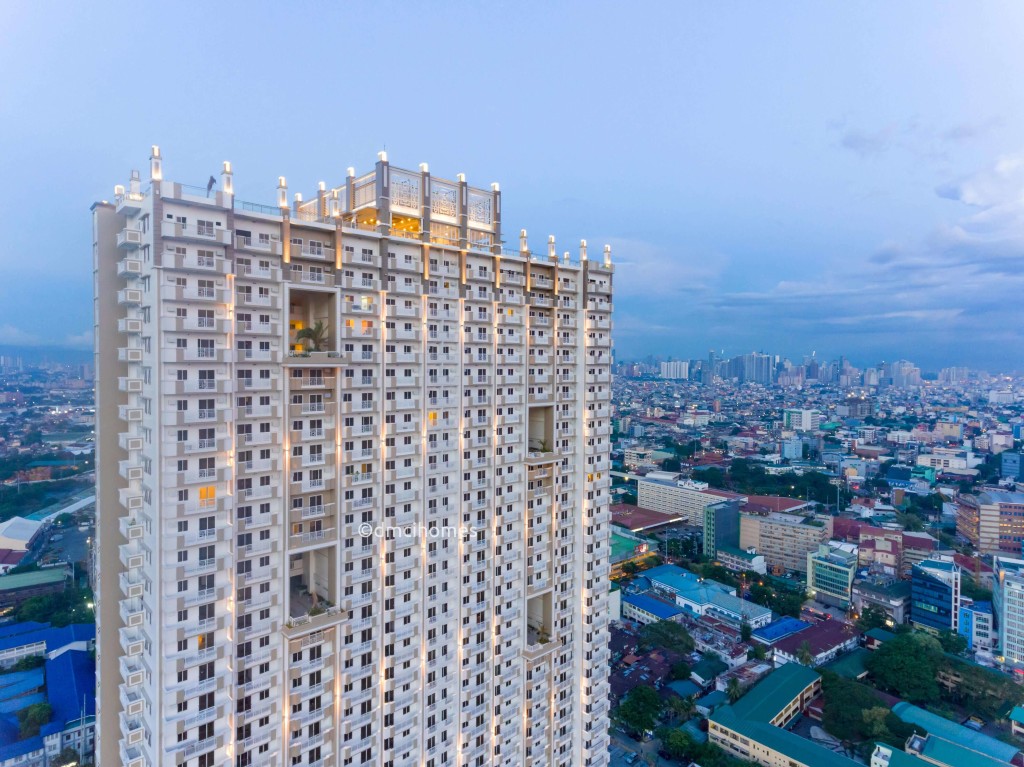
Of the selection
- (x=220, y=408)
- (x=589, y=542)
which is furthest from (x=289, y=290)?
(x=589, y=542)

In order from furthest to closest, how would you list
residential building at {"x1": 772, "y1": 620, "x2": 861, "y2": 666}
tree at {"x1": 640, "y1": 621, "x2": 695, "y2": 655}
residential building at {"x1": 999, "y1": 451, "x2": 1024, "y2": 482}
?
residential building at {"x1": 999, "y1": 451, "x2": 1024, "y2": 482} → tree at {"x1": 640, "y1": 621, "x2": 695, "y2": 655} → residential building at {"x1": 772, "y1": 620, "x2": 861, "y2": 666}

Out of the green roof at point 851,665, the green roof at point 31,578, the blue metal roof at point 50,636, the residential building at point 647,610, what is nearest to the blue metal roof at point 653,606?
the residential building at point 647,610

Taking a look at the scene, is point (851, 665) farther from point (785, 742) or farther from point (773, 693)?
point (785, 742)

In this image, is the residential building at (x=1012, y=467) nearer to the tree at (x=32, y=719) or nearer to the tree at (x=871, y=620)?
the tree at (x=871, y=620)

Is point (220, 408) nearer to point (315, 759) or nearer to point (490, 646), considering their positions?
point (315, 759)

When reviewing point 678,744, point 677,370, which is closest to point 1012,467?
point 678,744

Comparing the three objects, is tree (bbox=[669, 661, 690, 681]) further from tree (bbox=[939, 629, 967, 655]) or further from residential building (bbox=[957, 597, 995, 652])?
residential building (bbox=[957, 597, 995, 652])

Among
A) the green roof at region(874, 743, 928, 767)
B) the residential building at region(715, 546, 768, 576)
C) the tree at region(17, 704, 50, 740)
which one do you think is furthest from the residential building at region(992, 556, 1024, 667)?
the tree at region(17, 704, 50, 740)
